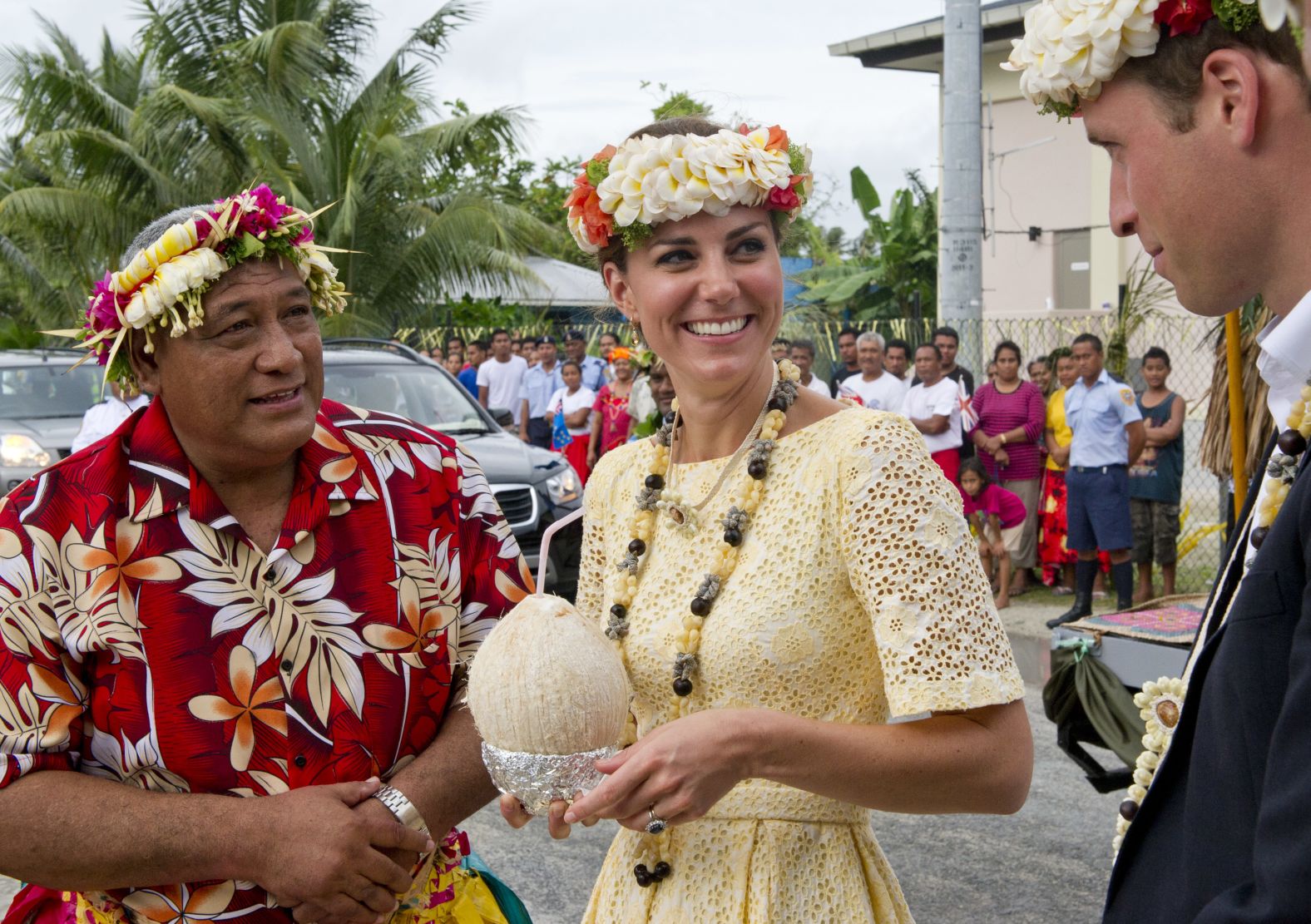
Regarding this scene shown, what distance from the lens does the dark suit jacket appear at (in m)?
1.13

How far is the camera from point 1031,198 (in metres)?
25.5

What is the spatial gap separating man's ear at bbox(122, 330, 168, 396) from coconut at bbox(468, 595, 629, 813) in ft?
3.17

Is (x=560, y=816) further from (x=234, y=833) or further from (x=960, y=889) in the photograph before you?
(x=960, y=889)

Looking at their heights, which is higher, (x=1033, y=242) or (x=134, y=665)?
(x=1033, y=242)

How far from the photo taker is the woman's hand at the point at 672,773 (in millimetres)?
1807

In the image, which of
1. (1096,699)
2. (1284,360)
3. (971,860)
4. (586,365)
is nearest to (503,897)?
(1284,360)

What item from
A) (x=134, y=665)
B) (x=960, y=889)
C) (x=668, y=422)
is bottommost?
(x=960, y=889)

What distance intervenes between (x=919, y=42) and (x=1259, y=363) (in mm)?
26320

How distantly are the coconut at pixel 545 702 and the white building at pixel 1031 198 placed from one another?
75.9 ft

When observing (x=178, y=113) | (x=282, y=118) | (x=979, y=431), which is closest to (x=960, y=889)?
(x=979, y=431)

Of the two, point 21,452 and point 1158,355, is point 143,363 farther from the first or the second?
point 21,452

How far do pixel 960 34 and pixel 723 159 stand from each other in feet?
27.5

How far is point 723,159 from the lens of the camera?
2.23 m

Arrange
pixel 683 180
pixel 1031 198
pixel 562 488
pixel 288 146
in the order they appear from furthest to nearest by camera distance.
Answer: pixel 1031 198 → pixel 288 146 → pixel 562 488 → pixel 683 180
